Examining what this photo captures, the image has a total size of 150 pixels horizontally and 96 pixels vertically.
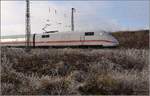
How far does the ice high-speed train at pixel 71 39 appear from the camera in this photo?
119 feet

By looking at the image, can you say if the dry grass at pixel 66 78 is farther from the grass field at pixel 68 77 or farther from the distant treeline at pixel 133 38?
the distant treeline at pixel 133 38

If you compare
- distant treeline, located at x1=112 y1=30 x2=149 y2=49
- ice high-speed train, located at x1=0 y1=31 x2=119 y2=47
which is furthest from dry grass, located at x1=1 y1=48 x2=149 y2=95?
distant treeline, located at x1=112 y1=30 x2=149 y2=49

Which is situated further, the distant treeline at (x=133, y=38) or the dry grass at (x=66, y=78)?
the distant treeline at (x=133, y=38)

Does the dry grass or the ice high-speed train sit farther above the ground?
the ice high-speed train

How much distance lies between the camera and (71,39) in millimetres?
37938

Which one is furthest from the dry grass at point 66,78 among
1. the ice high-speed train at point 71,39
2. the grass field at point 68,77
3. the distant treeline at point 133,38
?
the distant treeline at point 133,38

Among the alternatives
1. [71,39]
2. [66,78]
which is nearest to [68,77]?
[66,78]

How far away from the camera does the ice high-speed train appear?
36344 mm

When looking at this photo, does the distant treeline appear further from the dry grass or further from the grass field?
the dry grass

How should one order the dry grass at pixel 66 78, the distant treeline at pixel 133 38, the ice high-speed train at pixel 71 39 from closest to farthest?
the dry grass at pixel 66 78 < the ice high-speed train at pixel 71 39 < the distant treeline at pixel 133 38

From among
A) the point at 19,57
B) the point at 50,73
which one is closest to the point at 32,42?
the point at 19,57

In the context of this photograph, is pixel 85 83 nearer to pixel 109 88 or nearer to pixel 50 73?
pixel 109 88

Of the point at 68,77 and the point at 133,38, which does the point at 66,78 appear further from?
the point at 133,38

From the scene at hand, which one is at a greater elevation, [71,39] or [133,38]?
[71,39]
